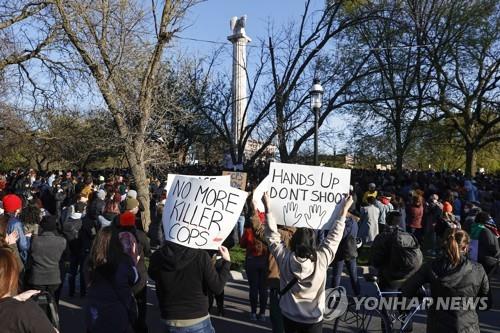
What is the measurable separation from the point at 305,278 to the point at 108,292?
166 centimetres

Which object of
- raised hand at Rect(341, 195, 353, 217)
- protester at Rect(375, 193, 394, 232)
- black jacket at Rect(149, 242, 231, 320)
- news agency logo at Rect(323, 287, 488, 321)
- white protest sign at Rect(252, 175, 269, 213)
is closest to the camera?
black jacket at Rect(149, 242, 231, 320)

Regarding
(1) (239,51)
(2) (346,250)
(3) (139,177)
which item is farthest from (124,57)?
(1) (239,51)

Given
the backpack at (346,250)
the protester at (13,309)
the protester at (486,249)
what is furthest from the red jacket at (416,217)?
the protester at (13,309)

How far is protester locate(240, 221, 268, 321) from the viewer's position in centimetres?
691

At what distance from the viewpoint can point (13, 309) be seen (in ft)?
8.22

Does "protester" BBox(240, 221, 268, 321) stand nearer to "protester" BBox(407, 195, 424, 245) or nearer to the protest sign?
the protest sign

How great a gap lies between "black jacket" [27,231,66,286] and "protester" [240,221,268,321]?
2.51 meters

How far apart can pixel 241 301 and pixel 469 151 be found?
20.3 meters

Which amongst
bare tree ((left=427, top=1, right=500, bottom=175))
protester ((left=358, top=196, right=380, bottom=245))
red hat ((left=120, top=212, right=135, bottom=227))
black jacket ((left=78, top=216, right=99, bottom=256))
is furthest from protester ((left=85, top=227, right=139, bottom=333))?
bare tree ((left=427, top=1, right=500, bottom=175))

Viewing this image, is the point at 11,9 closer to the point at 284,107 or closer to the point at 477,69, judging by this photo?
the point at 284,107

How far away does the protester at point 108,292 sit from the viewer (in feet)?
13.4

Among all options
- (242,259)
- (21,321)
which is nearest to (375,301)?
(21,321)

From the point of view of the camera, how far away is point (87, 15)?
11836 millimetres

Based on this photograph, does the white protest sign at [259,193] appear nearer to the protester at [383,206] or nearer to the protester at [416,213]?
the protester at [383,206]
